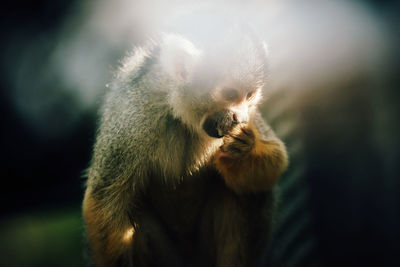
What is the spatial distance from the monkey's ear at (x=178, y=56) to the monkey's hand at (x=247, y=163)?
367 mm

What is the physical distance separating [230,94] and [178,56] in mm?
292

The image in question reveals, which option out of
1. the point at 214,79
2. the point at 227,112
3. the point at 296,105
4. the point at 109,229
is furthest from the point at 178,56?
the point at 296,105

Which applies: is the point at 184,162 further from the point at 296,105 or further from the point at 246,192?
the point at 296,105

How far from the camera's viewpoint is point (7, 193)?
292 centimetres

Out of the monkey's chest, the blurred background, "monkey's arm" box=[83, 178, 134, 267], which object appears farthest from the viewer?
the blurred background

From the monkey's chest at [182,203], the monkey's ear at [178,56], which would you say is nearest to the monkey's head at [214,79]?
the monkey's ear at [178,56]

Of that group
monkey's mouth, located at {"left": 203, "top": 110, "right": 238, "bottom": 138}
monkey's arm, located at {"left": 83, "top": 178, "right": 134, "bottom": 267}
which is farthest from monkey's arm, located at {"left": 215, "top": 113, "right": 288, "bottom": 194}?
monkey's arm, located at {"left": 83, "top": 178, "right": 134, "bottom": 267}

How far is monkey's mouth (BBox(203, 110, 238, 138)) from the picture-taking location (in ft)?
4.45

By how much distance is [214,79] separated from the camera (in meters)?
1.36

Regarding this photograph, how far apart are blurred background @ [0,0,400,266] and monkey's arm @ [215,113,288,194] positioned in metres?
0.61

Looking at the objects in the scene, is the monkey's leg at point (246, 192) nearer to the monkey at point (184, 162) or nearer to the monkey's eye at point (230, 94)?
the monkey at point (184, 162)

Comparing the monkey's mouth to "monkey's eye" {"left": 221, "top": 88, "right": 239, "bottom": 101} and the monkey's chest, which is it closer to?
"monkey's eye" {"left": 221, "top": 88, "right": 239, "bottom": 101}

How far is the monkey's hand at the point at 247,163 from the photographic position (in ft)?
5.05

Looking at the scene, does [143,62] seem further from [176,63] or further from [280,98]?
[280,98]
